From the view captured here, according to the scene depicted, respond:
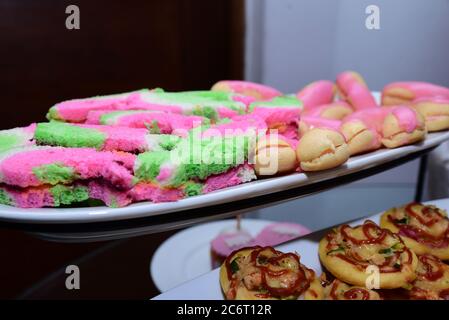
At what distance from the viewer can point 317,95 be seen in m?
1.17

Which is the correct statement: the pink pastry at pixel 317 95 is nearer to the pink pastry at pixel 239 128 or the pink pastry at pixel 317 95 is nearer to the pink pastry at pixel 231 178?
the pink pastry at pixel 239 128

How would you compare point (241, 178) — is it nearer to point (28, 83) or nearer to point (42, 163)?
point (42, 163)

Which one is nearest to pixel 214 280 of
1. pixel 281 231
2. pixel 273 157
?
pixel 273 157

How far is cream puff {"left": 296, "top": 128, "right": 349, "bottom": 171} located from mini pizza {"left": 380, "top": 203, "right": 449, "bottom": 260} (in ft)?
0.59

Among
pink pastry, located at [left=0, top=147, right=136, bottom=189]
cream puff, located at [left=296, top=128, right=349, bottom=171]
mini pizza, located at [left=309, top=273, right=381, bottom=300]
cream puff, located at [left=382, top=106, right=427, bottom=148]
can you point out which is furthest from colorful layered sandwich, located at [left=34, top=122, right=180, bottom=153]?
cream puff, located at [left=382, top=106, right=427, bottom=148]

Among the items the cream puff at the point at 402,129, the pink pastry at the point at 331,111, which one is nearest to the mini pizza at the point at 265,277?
the cream puff at the point at 402,129

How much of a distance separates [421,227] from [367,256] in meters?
0.17

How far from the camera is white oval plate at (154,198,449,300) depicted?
2.06 feet

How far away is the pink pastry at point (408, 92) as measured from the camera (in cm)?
104

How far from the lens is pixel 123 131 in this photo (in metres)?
0.74

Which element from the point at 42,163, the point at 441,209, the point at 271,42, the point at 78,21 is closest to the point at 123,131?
the point at 42,163

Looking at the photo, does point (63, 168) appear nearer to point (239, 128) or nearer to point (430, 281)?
point (239, 128)

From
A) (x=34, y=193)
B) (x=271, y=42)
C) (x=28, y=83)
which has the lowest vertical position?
(x=34, y=193)

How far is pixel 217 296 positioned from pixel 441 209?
0.49 metres
